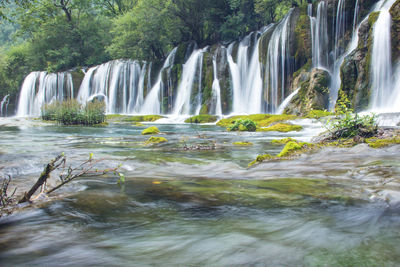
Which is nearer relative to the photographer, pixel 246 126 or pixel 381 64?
pixel 246 126

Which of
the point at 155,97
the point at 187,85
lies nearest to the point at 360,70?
the point at 187,85

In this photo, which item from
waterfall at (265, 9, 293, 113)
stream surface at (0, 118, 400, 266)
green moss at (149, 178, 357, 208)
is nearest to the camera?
stream surface at (0, 118, 400, 266)

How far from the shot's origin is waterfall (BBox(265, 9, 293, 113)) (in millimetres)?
25984

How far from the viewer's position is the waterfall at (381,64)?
60.8 feet

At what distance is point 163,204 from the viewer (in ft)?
11.9

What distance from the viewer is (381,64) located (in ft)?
61.7

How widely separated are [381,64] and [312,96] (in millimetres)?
4470

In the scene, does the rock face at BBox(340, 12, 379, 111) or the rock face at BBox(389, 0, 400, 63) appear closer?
the rock face at BBox(389, 0, 400, 63)

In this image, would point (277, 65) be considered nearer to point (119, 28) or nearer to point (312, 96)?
point (312, 96)

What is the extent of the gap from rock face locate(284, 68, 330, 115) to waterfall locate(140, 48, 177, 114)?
17.1 meters

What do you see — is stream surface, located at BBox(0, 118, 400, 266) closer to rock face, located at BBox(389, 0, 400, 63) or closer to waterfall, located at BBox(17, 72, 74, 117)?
rock face, located at BBox(389, 0, 400, 63)

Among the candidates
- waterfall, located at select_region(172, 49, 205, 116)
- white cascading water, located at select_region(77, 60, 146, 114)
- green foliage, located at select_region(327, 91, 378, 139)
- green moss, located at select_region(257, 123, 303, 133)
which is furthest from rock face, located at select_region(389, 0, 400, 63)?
white cascading water, located at select_region(77, 60, 146, 114)

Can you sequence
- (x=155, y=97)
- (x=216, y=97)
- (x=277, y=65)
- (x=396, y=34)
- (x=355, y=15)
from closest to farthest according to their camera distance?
(x=396, y=34), (x=355, y=15), (x=277, y=65), (x=216, y=97), (x=155, y=97)

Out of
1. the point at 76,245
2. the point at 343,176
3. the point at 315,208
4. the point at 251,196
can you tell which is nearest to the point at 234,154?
the point at 343,176
